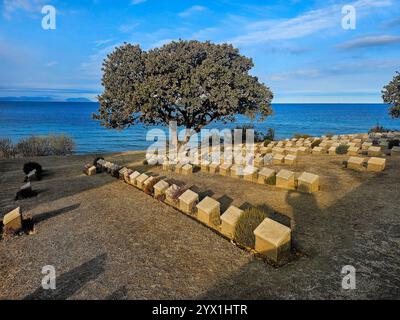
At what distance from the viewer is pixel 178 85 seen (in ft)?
53.5

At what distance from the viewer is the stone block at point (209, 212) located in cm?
784

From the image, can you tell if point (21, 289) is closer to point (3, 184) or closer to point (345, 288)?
point (345, 288)

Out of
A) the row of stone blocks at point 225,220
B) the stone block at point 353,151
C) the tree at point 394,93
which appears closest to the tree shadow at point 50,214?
the row of stone blocks at point 225,220

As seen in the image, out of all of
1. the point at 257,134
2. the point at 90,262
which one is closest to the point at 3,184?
the point at 90,262

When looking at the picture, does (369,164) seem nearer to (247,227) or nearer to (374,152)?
(374,152)

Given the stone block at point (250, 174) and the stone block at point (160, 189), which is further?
the stone block at point (250, 174)

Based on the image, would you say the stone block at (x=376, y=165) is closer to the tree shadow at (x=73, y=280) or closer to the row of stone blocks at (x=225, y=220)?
the row of stone blocks at (x=225, y=220)

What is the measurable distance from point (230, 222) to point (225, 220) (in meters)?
0.17

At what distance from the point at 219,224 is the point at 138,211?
2906 millimetres

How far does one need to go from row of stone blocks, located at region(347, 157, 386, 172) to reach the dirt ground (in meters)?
0.97

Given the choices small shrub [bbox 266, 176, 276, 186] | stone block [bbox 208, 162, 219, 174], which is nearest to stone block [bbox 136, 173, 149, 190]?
stone block [bbox 208, 162, 219, 174]

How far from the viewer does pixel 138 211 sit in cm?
919

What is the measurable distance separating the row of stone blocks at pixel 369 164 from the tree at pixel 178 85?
6.64m
